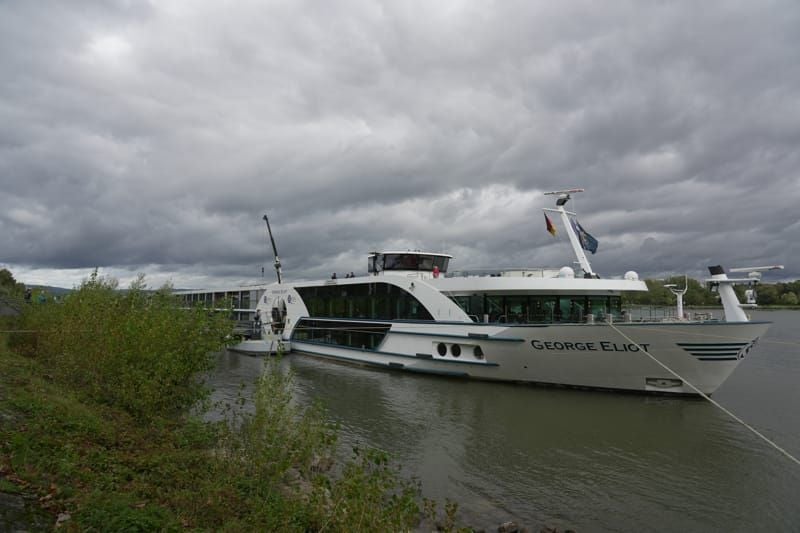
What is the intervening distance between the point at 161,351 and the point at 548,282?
14.0 m

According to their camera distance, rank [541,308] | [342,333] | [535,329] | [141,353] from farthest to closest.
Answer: [342,333], [541,308], [535,329], [141,353]

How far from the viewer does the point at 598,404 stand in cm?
1622

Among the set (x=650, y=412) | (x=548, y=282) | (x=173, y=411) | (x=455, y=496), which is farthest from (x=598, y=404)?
(x=173, y=411)

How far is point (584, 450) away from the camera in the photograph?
39.6 feet

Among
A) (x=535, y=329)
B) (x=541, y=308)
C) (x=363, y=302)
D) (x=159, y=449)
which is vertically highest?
(x=363, y=302)

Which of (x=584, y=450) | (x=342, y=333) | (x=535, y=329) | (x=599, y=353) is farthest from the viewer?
(x=342, y=333)

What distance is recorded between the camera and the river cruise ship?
634 inches

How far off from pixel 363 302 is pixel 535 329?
1050cm

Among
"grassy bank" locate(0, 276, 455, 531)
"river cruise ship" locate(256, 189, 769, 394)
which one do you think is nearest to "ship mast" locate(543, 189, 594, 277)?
"river cruise ship" locate(256, 189, 769, 394)

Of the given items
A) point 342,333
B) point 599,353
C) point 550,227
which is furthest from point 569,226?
point 342,333

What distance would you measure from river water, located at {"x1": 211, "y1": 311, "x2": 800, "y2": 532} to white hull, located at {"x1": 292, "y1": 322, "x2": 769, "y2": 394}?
0.58 meters

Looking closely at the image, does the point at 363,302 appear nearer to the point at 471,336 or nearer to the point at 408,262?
the point at 408,262

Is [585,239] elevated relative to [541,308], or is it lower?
elevated

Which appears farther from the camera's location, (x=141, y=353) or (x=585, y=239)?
(x=585, y=239)
